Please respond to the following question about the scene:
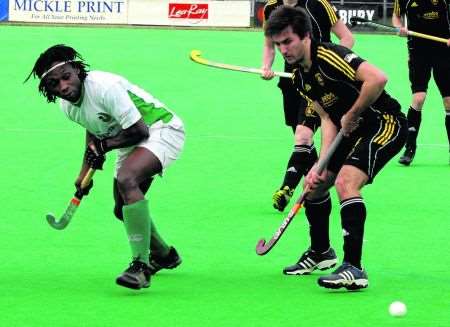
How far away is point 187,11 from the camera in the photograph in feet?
93.6

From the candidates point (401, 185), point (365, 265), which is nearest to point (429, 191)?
point (401, 185)

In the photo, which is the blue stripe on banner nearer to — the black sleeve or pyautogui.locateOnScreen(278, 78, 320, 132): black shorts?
pyautogui.locateOnScreen(278, 78, 320, 132): black shorts

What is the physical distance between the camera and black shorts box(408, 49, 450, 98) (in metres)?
11.2

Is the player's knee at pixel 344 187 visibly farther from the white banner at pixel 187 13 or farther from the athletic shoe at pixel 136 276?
the white banner at pixel 187 13

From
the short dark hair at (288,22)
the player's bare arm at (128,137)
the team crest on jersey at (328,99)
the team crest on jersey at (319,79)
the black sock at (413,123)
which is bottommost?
the black sock at (413,123)

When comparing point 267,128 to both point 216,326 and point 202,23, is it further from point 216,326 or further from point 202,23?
point 202,23

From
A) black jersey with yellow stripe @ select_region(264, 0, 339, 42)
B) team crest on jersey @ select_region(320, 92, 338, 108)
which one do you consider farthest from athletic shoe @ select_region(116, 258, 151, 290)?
black jersey with yellow stripe @ select_region(264, 0, 339, 42)

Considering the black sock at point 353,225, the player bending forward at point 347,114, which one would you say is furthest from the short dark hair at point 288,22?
the black sock at point 353,225

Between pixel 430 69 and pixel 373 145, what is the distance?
15.8 feet

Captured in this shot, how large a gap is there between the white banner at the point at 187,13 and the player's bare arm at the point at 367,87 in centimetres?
2212

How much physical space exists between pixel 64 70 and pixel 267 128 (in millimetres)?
Result: 7078

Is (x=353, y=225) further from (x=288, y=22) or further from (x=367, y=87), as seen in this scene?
(x=288, y=22)

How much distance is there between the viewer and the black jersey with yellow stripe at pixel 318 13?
9414 mm

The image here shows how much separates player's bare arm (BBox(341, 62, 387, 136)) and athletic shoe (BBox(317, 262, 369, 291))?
0.77m
